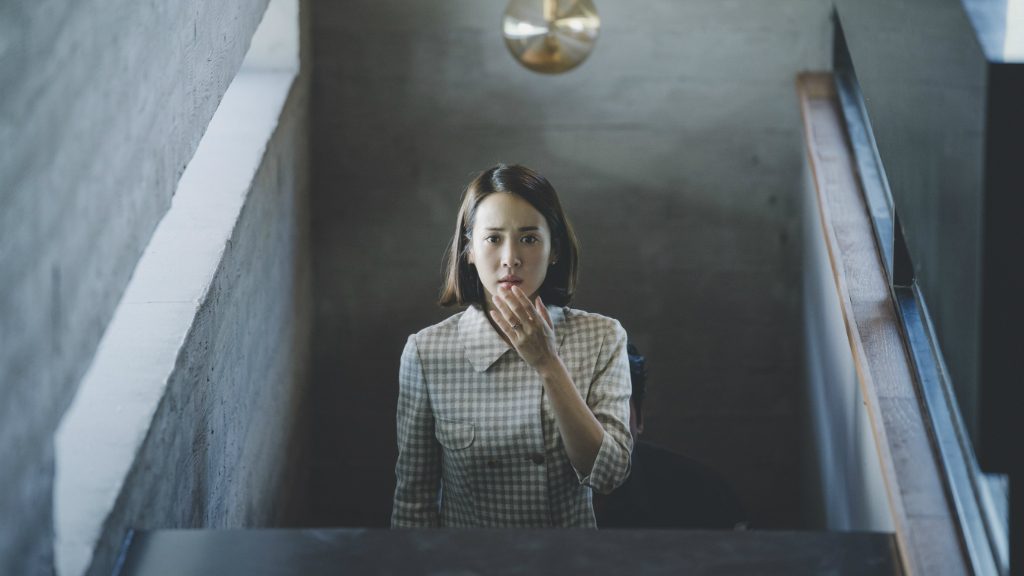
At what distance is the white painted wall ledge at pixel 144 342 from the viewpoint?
1.74 metres

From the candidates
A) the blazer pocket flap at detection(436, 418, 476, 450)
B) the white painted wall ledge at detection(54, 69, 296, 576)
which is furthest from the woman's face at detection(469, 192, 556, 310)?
the white painted wall ledge at detection(54, 69, 296, 576)

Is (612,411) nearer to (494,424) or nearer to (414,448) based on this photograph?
(494,424)

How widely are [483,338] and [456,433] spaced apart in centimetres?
19

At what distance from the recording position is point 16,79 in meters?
1.45

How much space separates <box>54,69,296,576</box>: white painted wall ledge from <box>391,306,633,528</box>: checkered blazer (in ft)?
1.51

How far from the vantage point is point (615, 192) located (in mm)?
4434

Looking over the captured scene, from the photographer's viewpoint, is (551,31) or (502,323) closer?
(502,323)

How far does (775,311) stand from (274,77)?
1996mm

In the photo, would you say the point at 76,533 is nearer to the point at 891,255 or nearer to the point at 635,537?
the point at 635,537

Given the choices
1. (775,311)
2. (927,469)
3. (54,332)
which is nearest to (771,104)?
(775,311)

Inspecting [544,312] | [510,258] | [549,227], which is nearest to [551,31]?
[549,227]

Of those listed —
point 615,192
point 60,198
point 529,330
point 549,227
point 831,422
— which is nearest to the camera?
point 60,198

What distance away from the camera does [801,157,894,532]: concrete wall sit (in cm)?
255

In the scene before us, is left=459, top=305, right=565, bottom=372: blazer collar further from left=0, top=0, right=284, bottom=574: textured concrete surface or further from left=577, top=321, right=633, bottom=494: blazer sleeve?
left=0, top=0, right=284, bottom=574: textured concrete surface
